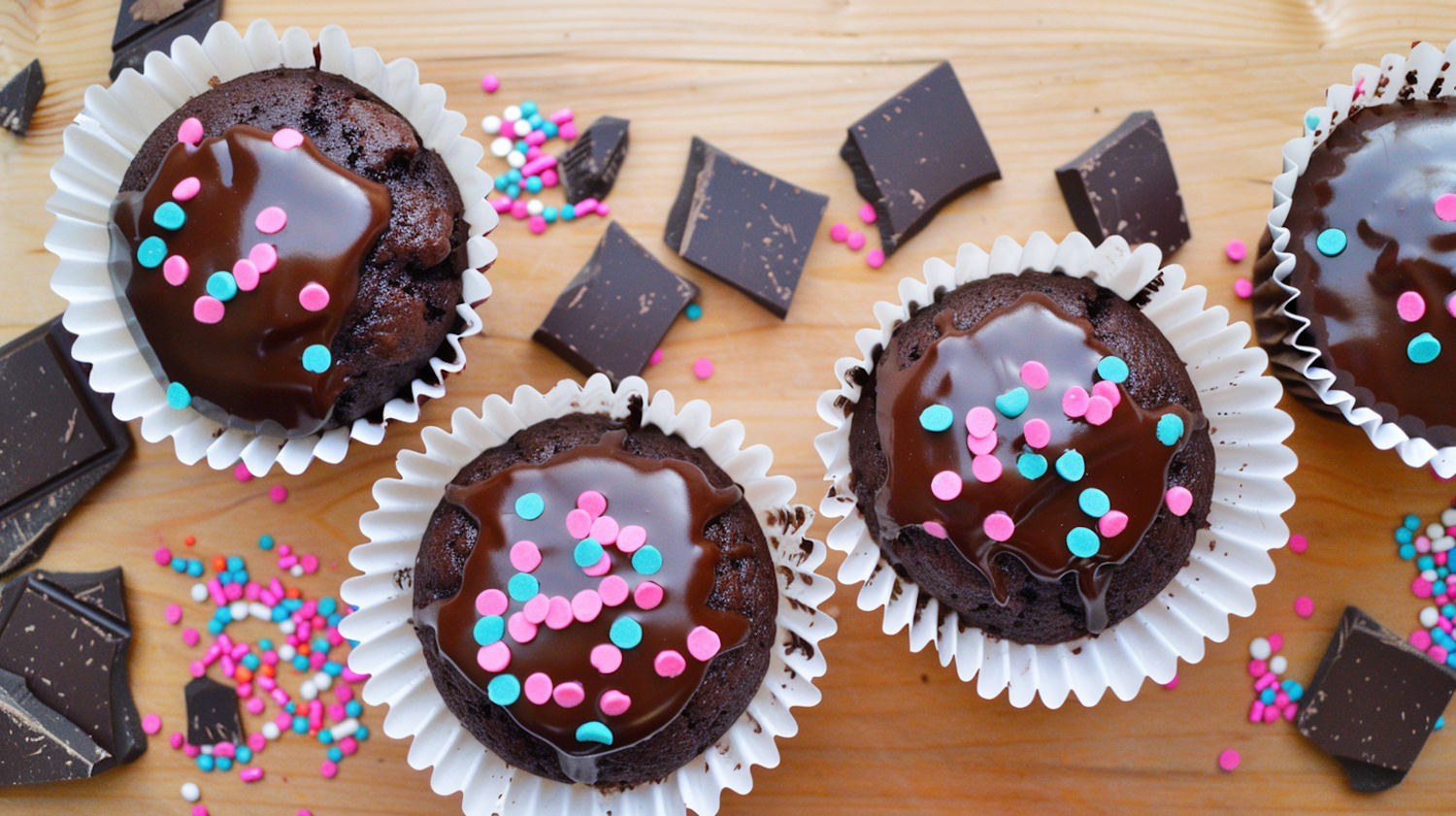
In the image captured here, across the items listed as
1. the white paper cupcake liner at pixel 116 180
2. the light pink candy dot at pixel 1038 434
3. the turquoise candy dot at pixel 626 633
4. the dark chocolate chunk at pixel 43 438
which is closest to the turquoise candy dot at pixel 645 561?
the turquoise candy dot at pixel 626 633

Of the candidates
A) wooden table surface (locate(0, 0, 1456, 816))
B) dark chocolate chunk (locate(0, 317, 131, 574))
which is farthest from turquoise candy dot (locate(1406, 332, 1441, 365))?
dark chocolate chunk (locate(0, 317, 131, 574))

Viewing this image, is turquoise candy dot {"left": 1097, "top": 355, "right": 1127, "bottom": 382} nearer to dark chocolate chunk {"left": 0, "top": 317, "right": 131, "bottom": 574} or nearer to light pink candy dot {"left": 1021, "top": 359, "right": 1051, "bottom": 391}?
light pink candy dot {"left": 1021, "top": 359, "right": 1051, "bottom": 391}

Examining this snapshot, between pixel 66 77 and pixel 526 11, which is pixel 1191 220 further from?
pixel 66 77

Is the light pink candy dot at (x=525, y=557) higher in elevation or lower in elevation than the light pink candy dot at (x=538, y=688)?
higher

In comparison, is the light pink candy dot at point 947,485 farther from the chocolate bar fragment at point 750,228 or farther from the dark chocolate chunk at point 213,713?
the dark chocolate chunk at point 213,713

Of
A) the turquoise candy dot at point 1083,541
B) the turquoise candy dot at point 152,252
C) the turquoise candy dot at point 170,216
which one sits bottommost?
the turquoise candy dot at point 1083,541

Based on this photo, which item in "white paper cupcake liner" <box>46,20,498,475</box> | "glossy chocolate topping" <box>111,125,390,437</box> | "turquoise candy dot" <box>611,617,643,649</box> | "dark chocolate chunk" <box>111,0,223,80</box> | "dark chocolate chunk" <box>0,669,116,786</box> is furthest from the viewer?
"dark chocolate chunk" <box>111,0,223,80</box>
